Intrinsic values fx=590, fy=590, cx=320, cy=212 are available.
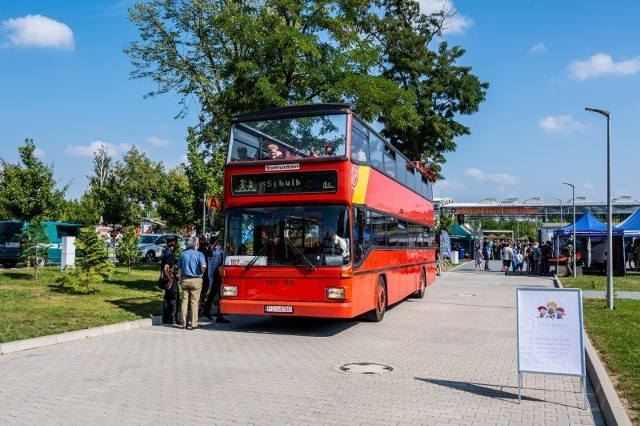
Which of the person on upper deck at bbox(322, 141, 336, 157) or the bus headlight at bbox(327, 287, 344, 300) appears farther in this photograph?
the person on upper deck at bbox(322, 141, 336, 157)

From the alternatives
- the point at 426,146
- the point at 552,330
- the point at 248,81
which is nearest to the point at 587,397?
the point at 552,330

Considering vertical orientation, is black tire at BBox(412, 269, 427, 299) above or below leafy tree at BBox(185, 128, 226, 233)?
below

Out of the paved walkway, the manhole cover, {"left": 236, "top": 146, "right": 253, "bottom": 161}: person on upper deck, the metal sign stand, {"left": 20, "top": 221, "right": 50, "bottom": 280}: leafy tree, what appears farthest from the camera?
the paved walkway

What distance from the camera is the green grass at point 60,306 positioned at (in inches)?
424

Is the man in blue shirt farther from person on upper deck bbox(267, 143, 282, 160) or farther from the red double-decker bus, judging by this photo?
person on upper deck bbox(267, 143, 282, 160)

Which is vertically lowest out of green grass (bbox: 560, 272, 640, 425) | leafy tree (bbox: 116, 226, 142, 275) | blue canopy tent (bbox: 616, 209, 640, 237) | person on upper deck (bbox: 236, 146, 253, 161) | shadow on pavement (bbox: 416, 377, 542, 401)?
shadow on pavement (bbox: 416, 377, 542, 401)

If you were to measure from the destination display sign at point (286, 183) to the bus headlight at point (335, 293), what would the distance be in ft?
5.89

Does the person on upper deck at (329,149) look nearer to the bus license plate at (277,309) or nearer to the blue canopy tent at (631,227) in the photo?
the bus license plate at (277,309)

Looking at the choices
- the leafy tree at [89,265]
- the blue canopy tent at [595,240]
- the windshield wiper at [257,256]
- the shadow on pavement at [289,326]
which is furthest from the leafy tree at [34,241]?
the blue canopy tent at [595,240]

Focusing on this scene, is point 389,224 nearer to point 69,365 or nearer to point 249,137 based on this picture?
point 249,137

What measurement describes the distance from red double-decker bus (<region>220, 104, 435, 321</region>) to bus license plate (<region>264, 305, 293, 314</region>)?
19 mm

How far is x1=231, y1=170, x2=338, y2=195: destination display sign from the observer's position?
35.8 ft

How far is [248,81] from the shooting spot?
827 inches

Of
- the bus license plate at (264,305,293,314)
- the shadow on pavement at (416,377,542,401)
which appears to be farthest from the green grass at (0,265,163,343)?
the shadow on pavement at (416,377,542,401)
